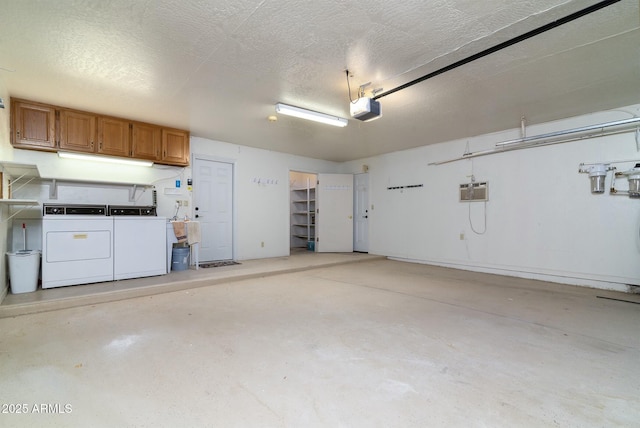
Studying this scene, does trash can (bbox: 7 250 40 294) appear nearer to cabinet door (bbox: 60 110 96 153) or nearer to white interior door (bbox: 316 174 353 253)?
cabinet door (bbox: 60 110 96 153)

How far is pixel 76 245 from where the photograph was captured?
3795 millimetres

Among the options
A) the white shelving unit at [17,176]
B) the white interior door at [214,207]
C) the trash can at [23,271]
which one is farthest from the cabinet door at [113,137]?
the trash can at [23,271]

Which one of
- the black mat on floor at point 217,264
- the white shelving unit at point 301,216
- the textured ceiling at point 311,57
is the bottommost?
the black mat on floor at point 217,264

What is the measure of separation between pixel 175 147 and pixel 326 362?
15.1 feet

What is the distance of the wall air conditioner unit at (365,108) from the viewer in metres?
3.29

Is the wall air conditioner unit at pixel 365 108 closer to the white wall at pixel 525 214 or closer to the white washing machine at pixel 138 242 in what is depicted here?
the white wall at pixel 525 214

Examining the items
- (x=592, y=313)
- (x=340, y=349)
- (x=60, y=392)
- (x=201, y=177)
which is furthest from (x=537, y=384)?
(x=201, y=177)

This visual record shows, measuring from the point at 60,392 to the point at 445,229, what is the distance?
19.7 feet

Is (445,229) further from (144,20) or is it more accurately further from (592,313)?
(144,20)

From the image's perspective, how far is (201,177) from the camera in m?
5.84

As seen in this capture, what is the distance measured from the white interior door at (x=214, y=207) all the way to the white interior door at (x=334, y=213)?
234cm

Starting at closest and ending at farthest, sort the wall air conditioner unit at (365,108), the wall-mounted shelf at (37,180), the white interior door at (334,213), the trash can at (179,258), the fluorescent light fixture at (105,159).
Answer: the wall air conditioner unit at (365,108) → the wall-mounted shelf at (37,180) → the fluorescent light fixture at (105,159) → the trash can at (179,258) → the white interior door at (334,213)

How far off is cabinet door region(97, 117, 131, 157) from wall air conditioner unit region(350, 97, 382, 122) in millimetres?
3658

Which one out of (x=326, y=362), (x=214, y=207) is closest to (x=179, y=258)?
(x=214, y=207)
